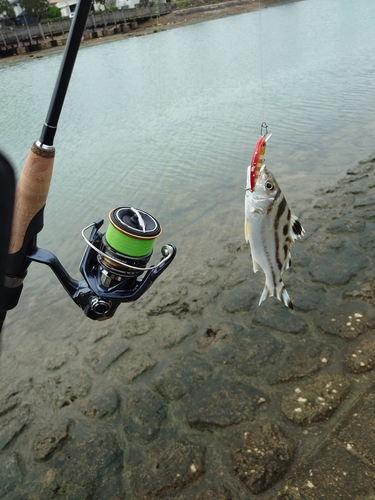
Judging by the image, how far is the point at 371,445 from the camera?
2162 millimetres

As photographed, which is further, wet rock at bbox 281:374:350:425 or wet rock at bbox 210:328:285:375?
wet rock at bbox 210:328:285:375

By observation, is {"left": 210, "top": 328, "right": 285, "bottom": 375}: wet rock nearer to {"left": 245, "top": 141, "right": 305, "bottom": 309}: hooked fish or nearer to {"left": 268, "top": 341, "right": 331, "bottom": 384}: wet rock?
{"left": 268, "top": 341, "right": 331, "bottom": 384}: wet rock

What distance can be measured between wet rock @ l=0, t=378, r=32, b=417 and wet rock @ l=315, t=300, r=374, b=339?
1.91 m

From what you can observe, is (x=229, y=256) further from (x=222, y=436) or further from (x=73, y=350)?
(x=222, y=436)

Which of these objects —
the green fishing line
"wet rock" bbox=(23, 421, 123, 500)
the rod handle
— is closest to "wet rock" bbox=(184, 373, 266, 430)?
"wet rock" bbox=(23, 421, 123, 500)

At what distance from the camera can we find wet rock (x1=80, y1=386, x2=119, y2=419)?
8.87 feet

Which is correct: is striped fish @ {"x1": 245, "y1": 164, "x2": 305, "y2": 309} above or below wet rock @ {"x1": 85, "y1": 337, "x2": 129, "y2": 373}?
above

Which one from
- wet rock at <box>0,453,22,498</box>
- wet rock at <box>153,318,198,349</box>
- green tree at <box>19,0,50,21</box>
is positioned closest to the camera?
wet rock at <box>0,453,22,498</box>

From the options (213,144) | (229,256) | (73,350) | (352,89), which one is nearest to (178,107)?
(213,144)

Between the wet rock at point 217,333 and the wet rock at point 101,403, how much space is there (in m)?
0.64

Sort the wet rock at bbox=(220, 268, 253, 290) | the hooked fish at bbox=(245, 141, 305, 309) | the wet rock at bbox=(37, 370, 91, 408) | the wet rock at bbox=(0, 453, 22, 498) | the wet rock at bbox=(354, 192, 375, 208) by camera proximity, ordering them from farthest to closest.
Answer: the wet rock at bbox=(354, 192, 375, 208) < the wet rock at bbox=(220, 268, 253, 290) < the wet rock at bbox=(37, 370, 91, 408) < the wet rock at bbox=(0, 453, 22, 498) < the hooked fish at bbox=(245, 141, 305, 309)

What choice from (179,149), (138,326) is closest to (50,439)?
(138,326)

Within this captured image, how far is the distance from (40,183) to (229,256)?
2.50m

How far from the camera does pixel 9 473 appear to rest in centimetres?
242
